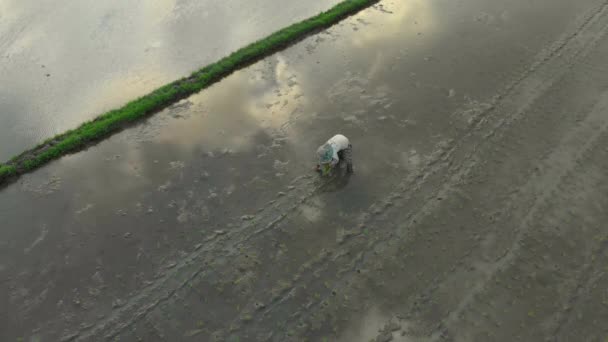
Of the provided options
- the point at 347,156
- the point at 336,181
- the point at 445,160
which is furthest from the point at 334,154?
the point at 445,160

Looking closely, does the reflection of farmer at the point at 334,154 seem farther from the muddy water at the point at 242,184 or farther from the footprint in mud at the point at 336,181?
the muddy water at the point at 242,184

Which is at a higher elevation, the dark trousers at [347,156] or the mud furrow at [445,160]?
the dark trousers at [347,156]

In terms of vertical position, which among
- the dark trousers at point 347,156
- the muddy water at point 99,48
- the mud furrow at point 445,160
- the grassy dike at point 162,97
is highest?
the muddy water at point 99,48

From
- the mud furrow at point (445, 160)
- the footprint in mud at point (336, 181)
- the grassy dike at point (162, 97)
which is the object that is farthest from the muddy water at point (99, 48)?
the footprint in mud at point (336, 181)

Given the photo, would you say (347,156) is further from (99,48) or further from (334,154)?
(99,48)

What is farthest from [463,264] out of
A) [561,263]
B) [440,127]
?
[440,127]

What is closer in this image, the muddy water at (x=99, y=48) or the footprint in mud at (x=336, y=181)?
the footprint in mud at (x=336, y=181)

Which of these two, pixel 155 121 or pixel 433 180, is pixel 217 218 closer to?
pixel 155 121

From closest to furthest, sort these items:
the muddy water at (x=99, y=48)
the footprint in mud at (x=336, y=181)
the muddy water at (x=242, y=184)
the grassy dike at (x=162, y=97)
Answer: the muddy water at (x=242, y=184)
the footprint in mud at (x=336, y=181)
the grassy dike at (x=162, y=97)
the muddy water at (x=99, y=48)
